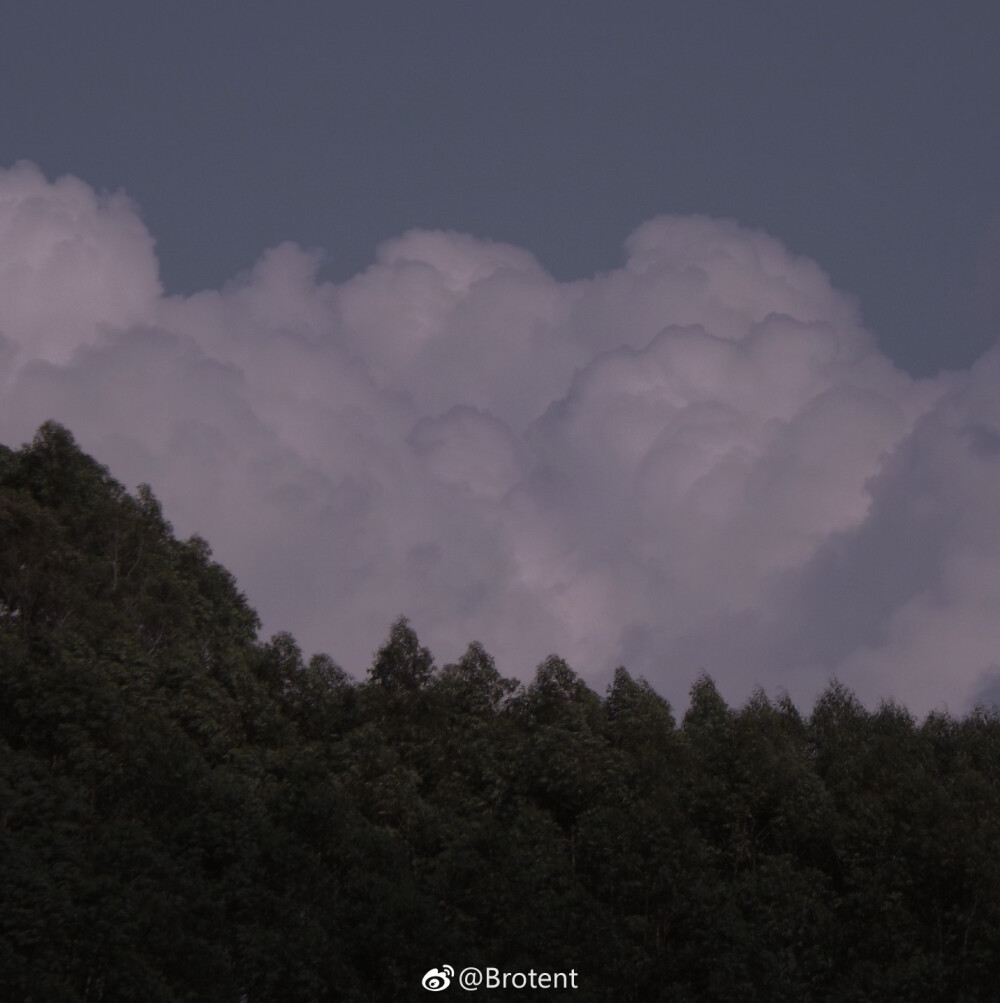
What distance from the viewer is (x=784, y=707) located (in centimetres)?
3462

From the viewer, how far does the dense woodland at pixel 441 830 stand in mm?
25234

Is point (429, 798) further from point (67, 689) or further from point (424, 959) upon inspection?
point (67, 689)

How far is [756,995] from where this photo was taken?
2622cm

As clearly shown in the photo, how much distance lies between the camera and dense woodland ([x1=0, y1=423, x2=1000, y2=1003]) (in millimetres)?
25234

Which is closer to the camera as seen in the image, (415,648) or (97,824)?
(97,824)

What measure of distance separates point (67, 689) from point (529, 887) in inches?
376

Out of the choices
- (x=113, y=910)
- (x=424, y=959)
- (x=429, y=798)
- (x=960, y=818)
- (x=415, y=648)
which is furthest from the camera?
(x=415, y=648)

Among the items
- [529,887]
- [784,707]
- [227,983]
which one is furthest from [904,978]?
[227,983]

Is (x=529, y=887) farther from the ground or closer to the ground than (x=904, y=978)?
farther from the ground

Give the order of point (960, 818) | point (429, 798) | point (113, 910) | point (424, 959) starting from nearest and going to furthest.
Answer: point (113, 910) → point (424, 959) → point (960, 818) → point (429, 798)

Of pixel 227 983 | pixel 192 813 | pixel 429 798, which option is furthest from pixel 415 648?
pixel 227 983

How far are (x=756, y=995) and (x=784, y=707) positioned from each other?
9.49 m

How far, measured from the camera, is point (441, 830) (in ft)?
94.6

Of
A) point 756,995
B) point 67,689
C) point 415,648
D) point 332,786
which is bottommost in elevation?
point 756,995
